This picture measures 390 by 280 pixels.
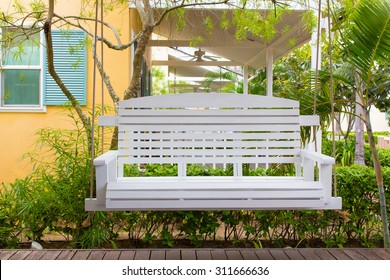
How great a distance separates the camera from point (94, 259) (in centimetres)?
313

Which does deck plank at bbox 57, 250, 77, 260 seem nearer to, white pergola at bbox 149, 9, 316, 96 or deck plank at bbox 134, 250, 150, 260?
deck plank at bbox 134, 250, 150, 260

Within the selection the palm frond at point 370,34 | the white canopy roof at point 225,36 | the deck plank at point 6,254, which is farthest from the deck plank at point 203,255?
the white canopy roof at point 225,36

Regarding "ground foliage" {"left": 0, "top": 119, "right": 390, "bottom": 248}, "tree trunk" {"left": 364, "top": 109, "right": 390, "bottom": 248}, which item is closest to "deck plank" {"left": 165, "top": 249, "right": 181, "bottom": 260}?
"ground foliage" {"left": 0, "top": 119, "right": 390, "bottom": 248}

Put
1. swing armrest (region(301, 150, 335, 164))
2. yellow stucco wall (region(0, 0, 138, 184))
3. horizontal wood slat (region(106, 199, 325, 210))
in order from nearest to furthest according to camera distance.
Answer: horizontal wood slat (region(106, 199, 325, 210)), swing armrest (region(301, 150, 335, 164)), yellow stucco wall (region(0, 0, 138, 184))

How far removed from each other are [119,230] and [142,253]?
3.63 ft

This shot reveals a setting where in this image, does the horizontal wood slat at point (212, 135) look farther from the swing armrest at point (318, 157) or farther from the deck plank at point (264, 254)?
the deck plank at point (264, 254)

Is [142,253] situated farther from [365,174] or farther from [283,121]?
[365,174]

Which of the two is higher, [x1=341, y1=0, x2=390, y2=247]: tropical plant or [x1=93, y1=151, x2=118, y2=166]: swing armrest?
[x1=341, y1=0, x2=390, y2=247]: tropical plant

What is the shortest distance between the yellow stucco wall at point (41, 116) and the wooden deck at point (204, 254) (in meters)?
3.27

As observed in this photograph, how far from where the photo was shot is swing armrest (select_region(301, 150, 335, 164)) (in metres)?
2.87

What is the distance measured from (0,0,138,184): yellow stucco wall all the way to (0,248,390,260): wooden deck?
3.27 metres

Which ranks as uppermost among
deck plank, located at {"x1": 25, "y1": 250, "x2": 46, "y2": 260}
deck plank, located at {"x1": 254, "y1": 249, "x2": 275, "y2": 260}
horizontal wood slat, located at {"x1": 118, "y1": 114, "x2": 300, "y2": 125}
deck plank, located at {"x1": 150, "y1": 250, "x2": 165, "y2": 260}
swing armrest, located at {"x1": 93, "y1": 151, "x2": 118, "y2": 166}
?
horizontal wood slat, located at {"x1": 118, "y1": 114, "x2": 300, "y2": 125}

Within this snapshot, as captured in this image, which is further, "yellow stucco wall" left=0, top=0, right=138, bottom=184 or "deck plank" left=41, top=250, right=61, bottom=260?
"yellow stucco wall" left=0, top=0, right=138, bottom=184

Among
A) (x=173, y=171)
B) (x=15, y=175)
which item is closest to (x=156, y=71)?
(x=15, y=175)
